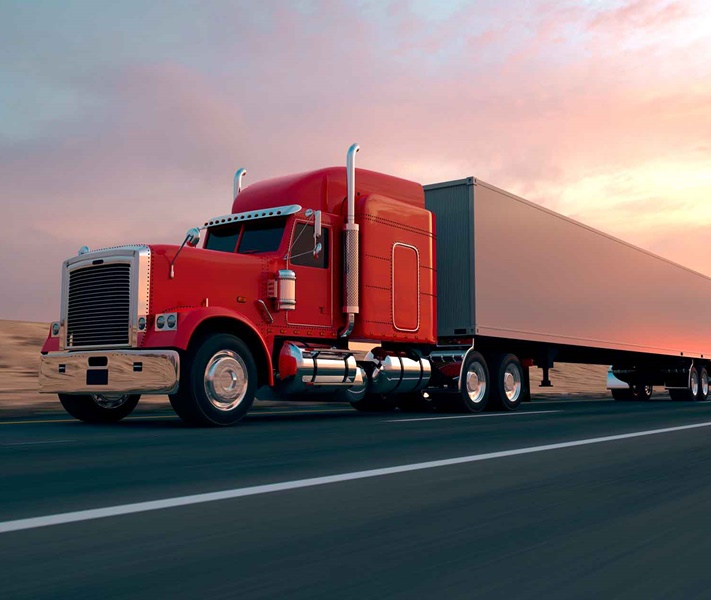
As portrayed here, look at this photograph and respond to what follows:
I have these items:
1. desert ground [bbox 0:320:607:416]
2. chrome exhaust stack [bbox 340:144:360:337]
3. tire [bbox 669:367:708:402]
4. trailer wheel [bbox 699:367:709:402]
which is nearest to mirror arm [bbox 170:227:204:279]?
chrome exhaust stack [bbox 340:144:360:337]

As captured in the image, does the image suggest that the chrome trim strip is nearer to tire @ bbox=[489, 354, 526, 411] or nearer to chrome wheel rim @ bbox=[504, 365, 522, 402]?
tire @ bbox=[489, 354, 526, 411]

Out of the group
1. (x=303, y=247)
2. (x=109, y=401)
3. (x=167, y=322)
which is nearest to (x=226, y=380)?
(x=167, y=322)

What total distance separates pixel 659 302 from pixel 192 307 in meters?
18.4

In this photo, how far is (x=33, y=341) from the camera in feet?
85.3

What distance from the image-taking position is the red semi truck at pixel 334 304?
10.7m

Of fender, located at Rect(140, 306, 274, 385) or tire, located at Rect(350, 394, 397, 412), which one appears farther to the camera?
tire, located at Rect(350, 394, 397, 412)

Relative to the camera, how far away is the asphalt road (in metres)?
3.04

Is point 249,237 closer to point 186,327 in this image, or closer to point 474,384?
point 186,327

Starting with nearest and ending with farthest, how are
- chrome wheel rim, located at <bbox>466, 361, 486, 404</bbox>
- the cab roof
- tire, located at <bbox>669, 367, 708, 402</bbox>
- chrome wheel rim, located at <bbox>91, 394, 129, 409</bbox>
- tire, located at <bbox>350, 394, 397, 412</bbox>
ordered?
chrome wheel rim, located at <bbox>91, 394, 129, 409</bbox>
the cab roof
chrome wheel rim, located at <bbox>466, 361, 486, 404</bbox>
tire, located at <bbox>350, 394, 397, 412</bbox>
tire, located at <bbox>669, 367, 708, 402</bbox>

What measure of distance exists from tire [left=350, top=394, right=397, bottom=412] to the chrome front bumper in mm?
6389

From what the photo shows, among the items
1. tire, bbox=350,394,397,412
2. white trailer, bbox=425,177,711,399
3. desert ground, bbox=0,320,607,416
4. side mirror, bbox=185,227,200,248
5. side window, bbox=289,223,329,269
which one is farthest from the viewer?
tire, bbox=350,394,397,412

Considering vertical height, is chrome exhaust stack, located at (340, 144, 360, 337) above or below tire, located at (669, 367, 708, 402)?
above

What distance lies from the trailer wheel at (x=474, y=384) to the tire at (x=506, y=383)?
0.86 feet

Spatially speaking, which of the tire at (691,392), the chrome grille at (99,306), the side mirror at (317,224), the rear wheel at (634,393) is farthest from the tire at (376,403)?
the tire at (691,392)
